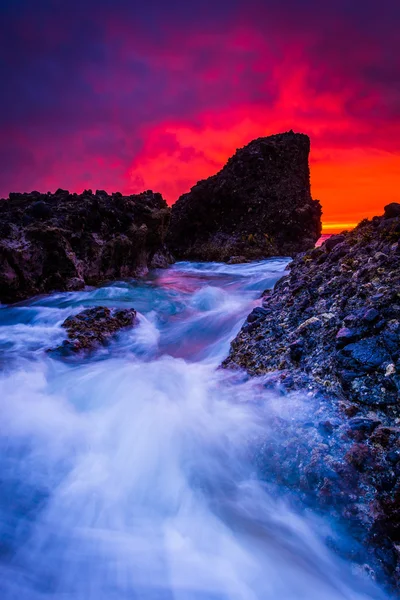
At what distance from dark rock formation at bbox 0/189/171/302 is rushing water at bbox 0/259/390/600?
6063 mm

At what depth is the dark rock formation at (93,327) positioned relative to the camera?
251 inches

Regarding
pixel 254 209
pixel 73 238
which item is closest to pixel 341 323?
pixel 73 238

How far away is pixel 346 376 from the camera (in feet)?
10.1

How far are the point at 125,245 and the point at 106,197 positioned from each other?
306cm

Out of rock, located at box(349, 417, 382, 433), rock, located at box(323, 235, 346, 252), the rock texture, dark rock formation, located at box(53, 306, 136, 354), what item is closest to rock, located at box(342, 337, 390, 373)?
the rock texture

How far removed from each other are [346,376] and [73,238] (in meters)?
12.4

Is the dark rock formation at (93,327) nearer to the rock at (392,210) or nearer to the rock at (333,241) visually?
the rock at (333,241)

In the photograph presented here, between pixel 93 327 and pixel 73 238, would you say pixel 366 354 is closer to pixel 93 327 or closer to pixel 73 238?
pixel 93 327

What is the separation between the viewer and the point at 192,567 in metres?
2.38

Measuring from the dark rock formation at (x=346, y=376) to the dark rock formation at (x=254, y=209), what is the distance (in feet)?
65.3

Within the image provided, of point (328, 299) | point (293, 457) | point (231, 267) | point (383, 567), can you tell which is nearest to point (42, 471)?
point (293, 457)

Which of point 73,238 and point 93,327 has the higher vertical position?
point 73,238

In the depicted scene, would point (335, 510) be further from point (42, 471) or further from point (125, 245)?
point (125, 245)

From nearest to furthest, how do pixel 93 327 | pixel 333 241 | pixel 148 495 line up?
pixel 148 495
pixel 333 241
pixel 93 327
